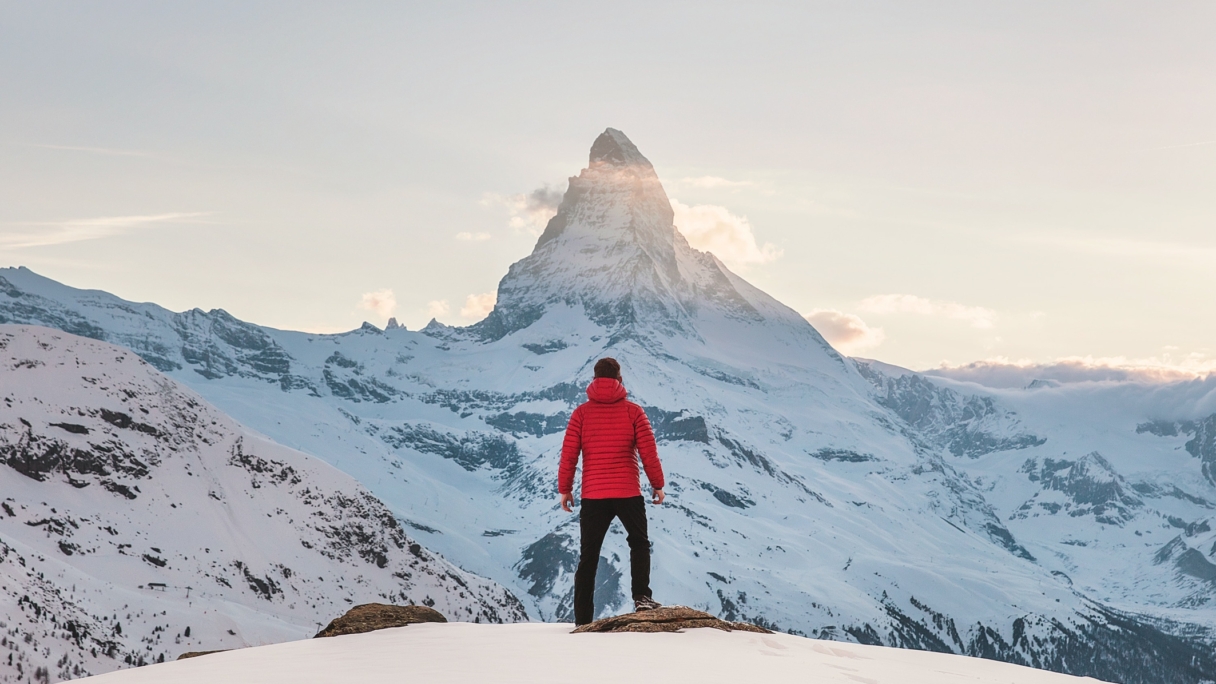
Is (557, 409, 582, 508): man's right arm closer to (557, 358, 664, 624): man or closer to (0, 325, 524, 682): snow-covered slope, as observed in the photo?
(557, 358, 664, 624): man

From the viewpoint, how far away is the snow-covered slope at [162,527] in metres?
97.2

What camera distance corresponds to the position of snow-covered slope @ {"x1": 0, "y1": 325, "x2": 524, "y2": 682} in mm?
97250

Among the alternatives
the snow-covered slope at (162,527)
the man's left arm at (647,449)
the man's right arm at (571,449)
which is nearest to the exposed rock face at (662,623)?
the man's left arm at (647,449)

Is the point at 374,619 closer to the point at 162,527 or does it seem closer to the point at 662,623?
the point at 662,623

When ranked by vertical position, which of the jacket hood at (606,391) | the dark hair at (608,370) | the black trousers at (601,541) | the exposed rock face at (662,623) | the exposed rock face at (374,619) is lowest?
the exposed rock face at (374,619)

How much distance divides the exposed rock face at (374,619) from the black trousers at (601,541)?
3.91m

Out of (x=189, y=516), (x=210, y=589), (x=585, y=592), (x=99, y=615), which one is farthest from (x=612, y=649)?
(x=189, y=516)

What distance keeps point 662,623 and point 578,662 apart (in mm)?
3575

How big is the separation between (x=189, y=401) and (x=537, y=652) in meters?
156

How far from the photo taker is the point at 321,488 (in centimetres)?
15725

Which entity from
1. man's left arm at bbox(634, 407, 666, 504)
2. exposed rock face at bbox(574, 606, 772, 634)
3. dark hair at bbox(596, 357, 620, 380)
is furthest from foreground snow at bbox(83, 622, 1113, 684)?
dark hair at bbox(596, 357, 620, 380)

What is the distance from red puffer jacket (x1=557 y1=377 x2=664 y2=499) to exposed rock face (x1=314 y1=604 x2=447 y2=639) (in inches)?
186

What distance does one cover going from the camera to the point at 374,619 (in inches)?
828

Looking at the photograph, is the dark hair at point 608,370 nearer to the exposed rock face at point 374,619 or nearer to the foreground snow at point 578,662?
the foreground snow at point 578,662
